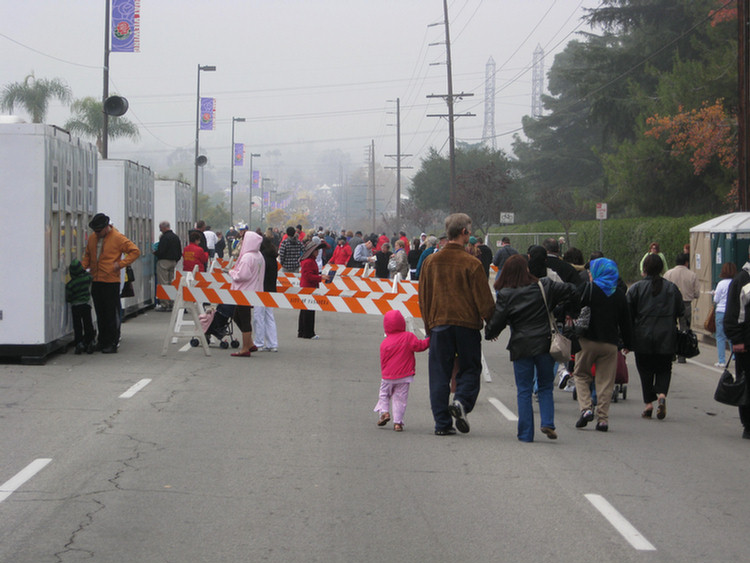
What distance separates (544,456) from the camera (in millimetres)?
8766

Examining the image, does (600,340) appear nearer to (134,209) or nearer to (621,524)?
(621,524)

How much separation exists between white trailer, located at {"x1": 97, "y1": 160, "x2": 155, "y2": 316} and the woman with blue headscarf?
13.2 meters

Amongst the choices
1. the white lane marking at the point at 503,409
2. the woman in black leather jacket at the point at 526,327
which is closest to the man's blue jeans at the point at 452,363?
the woman in black leather jacket at the point at 526,327

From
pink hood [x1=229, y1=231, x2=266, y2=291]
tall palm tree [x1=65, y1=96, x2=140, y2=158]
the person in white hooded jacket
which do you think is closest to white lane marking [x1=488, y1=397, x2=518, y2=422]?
the person in white hooded jacket

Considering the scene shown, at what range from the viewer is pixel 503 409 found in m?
11.5

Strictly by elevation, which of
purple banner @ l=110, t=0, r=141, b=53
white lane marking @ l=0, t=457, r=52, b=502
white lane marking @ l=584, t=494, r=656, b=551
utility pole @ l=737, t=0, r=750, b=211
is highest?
purple banner @ l=110, t=0, r=141, b=53

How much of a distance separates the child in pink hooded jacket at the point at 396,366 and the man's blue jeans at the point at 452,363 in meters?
0.32

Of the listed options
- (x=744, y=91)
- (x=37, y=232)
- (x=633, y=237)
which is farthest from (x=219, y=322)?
(x=633, y=237)

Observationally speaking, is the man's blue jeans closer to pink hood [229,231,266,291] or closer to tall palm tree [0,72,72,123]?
pink hood [229,231,266,291]

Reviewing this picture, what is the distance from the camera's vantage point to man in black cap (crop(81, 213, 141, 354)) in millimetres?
15414

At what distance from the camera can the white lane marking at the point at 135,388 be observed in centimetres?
1158

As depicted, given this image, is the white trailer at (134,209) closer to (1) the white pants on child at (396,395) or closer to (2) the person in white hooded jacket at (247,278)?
(2) the person in white hooded jacket at (247,278)

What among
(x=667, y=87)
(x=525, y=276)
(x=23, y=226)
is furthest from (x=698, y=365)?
(x=667, y=87)

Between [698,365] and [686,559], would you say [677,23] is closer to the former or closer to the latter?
[698,365]
